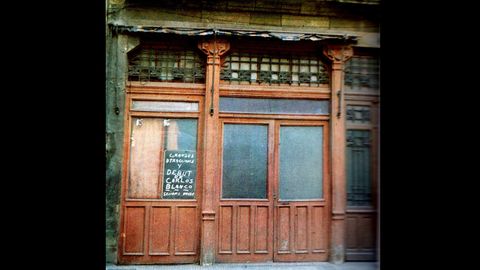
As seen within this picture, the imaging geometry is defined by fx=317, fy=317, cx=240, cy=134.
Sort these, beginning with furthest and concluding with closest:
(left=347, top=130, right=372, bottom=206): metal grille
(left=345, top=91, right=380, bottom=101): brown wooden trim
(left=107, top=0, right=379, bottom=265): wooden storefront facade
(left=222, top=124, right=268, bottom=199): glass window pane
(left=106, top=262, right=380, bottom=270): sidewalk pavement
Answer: (left=345, top=91, right=380, bottom=101): brown wooden trim, (left=347, top=130, right=372, bottom=206): metal grille, (left=222, top=124, right=268, bottom=199): glass window pane, (left=107, top=0, right=379, bottom=265): wooden storefront facade, (left=106, top=262, right=380, bottom=270): sidewalk pavement

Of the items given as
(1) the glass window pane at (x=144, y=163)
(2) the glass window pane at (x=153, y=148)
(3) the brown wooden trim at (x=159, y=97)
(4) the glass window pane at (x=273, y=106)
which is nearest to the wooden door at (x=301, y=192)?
(4) the glass window pane at (x=273, y=106)

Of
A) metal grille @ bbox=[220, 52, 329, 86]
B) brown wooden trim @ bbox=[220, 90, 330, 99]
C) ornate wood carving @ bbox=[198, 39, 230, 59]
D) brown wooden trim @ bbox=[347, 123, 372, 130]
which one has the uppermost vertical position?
ornate wood carving @ bbox=[198, 39, 230, 59]

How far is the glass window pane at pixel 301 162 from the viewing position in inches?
207

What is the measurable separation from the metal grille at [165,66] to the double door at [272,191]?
964mm

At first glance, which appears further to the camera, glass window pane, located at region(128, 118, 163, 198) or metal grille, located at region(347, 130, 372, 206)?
metal grille, located at region(347, 130, 372, 206)

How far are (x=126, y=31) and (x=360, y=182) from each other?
14.9ft

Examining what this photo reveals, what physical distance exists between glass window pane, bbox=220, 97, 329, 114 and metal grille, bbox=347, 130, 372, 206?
714 millimetres

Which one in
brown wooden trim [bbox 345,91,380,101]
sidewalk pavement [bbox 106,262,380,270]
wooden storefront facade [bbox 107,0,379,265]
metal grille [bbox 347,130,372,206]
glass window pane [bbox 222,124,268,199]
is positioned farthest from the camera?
brown wooden trim [bbox 345,91,380,101]

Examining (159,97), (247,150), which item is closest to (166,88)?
(159,97)

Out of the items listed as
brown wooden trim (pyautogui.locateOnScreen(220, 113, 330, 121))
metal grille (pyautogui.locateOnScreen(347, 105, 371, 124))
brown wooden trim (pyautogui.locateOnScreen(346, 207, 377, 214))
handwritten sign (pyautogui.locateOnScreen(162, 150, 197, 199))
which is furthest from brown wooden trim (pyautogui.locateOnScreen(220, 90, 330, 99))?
brown wooden trim (pyautogui.locateOnScreen(346, 207, 377, 214))

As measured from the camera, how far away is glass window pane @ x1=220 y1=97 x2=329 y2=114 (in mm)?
5312

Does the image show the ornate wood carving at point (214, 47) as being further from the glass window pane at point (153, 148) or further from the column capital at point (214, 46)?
the glass window pane at point (153, 148)

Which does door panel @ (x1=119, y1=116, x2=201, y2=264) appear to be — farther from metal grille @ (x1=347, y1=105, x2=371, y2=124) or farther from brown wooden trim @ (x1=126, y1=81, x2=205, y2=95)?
metal grille @ (x1=347, y1=105, x2=371, y2=124)
